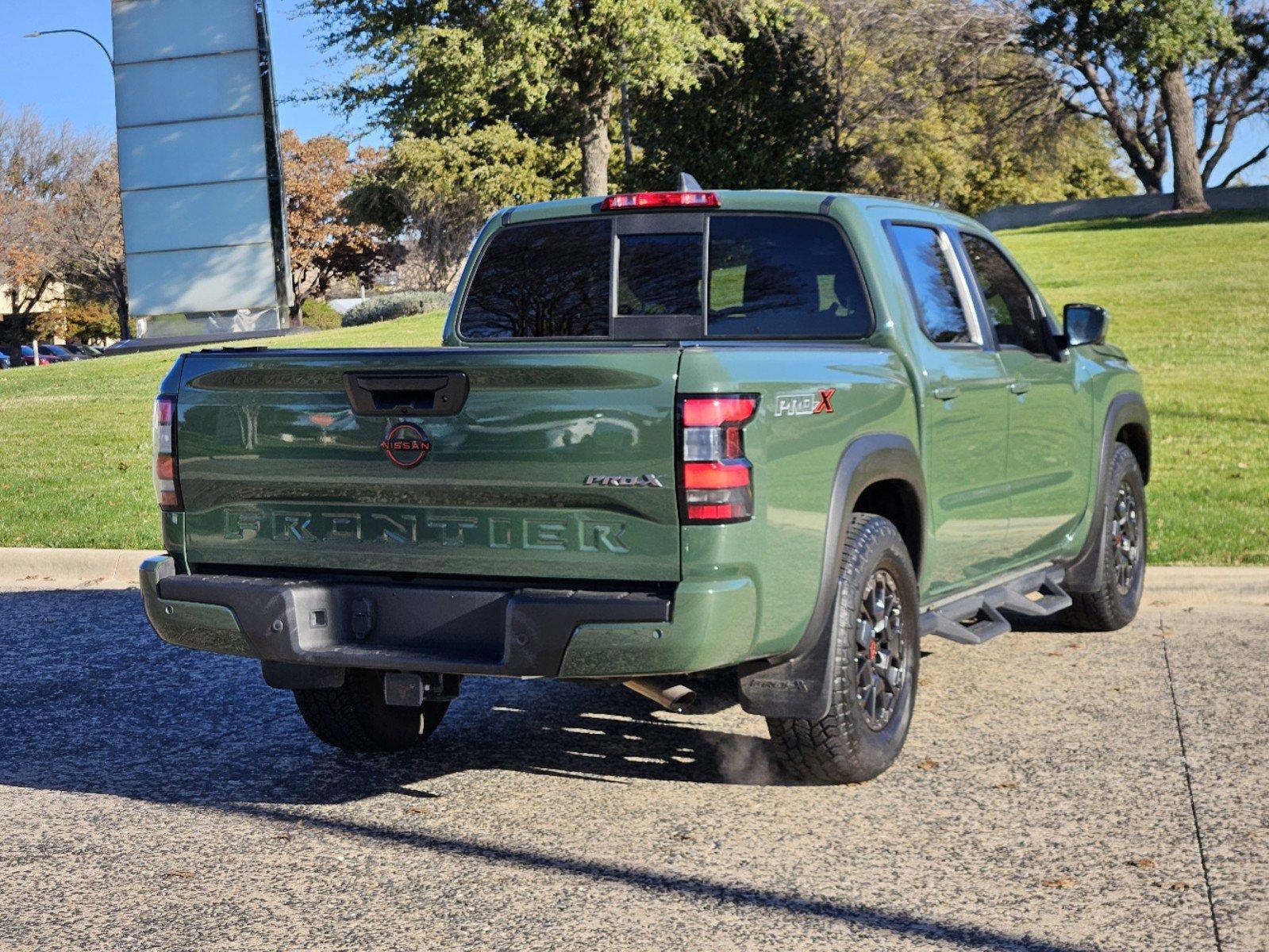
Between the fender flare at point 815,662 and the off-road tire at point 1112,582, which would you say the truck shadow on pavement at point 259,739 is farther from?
the off-road tire at point 1112,582

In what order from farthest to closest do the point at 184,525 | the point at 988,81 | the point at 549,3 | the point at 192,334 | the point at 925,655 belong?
the point at 988,81
the point at 549,3
the point at 192,334
the point at 925,655
the point at 184,525

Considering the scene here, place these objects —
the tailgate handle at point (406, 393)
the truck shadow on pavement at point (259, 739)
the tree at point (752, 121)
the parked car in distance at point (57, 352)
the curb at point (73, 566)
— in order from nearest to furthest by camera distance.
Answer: the tailgate handle at point (406, 393)
the truck shadow on pavement at point (259, 739)
the curb at point (73, 566)
the tree at point (752, 121)
the parked car in distance at point (57, 352)

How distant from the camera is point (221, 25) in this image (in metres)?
14.9

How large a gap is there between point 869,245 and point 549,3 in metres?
24.7

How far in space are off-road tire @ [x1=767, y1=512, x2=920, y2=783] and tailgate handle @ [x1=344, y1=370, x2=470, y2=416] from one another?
1373 mm

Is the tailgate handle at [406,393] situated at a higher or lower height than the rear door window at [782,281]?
lower

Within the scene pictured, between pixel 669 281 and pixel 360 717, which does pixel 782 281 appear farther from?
pixel 360 717

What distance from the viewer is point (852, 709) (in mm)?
5121

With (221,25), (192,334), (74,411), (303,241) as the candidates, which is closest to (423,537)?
(221,25)

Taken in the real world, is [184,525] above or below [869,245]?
below

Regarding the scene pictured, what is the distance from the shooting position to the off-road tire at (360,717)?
5.82m

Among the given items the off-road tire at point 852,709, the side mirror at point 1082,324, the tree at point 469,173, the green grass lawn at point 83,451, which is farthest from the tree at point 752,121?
the off-road tire at point 852,709

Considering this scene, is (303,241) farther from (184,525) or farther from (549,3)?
(184,525)

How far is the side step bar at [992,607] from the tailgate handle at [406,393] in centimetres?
207
